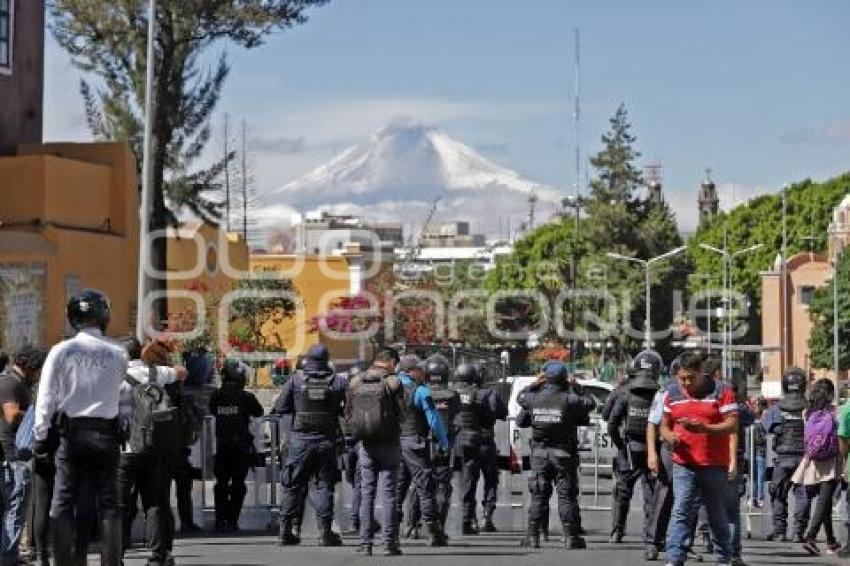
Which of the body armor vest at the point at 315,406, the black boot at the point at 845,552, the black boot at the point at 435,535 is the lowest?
the black boot at the point at 845,552

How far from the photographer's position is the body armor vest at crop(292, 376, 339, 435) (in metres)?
17.9

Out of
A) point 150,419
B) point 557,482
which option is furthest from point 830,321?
point 150,419

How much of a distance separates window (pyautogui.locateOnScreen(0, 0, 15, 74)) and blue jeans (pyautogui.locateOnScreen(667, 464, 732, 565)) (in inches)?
722

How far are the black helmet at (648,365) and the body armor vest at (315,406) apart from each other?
2.90m

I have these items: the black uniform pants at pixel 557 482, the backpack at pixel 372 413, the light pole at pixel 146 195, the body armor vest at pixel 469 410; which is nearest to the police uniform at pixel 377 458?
the backpack at pixel 372 413

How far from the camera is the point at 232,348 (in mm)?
46094

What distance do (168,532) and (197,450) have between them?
22.5ft

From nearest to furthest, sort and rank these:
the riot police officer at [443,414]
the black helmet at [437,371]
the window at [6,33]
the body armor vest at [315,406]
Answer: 1. the body armor vest at [315,406]
2. the riot police officer at [443,414]
3. the black helmet at [437,371]
4. the window at [6,33]

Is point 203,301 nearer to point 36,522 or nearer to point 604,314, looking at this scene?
point 36,522

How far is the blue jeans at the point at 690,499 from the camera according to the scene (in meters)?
15.1

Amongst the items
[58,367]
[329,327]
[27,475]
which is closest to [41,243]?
[27,475]

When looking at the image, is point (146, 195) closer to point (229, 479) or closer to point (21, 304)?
point (21, 304)

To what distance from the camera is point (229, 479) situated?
21.1 meters

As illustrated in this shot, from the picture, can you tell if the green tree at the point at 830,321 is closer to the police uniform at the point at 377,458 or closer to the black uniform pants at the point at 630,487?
the black uniform pants at the point at 630,487
